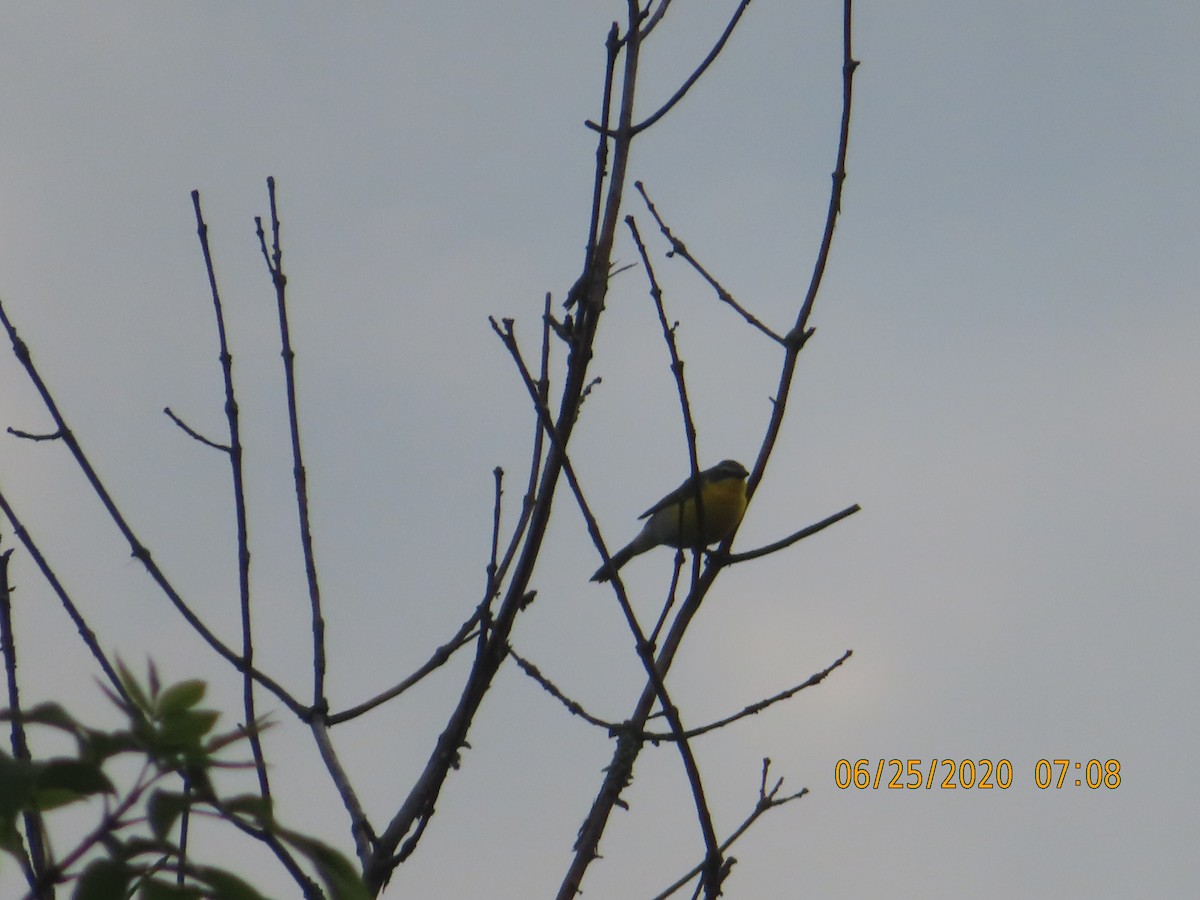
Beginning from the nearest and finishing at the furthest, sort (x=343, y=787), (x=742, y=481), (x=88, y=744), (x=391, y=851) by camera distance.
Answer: (x=88, y=744) < (x=391, y=851) < (x=343, y=787) < (x=742, y=481)

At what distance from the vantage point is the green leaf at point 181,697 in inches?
47.8

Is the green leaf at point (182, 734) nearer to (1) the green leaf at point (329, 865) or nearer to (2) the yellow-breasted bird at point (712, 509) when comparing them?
(1) the green leaf at point (329, 865)


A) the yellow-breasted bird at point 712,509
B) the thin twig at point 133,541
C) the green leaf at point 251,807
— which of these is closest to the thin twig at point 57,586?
the thin twig at point 133,541

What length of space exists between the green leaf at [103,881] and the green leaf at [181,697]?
14 cm

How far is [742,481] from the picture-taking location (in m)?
9.31

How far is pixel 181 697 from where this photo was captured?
48.2 inches

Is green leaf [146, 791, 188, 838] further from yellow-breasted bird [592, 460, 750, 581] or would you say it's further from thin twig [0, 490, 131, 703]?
yellow-breasted bird [592, 460, 750, 581]

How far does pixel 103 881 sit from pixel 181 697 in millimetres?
174

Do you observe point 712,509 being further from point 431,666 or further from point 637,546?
point 431,666

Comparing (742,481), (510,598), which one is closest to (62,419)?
(510,598)

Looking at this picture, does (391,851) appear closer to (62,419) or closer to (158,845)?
(62,419)

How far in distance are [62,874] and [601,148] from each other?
1943 millimetres

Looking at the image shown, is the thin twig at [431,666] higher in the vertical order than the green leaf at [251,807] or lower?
higher

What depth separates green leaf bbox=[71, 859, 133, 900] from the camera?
116cm
